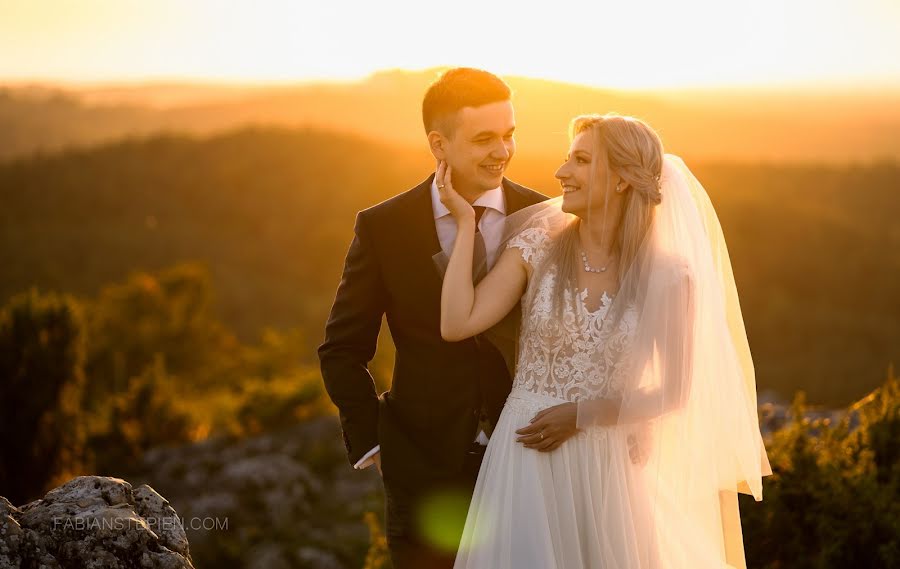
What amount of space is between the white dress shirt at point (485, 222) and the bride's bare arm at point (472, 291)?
224 millimetres

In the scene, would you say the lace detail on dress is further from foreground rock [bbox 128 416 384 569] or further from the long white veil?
foreground rock [bbox 128 416 384 569]

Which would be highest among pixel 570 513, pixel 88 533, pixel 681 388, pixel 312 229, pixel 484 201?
pixel 484 201

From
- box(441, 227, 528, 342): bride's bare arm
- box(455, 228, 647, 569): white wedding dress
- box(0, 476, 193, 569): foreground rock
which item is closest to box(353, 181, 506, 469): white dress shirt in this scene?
box(441, 227, 528, 342): bride's bare arm

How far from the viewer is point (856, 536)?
16.5 ft

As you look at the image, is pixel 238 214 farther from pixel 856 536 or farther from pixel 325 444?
pixel 856 536

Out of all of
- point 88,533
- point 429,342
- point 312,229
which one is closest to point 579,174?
point 429,342

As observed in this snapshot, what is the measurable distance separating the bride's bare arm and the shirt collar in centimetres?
33

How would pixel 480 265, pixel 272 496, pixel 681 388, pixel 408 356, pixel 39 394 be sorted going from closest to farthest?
pixel 681 388 < pixel 480 265 < pixel 408 356 < pixel 272 496 < pixel 39 394

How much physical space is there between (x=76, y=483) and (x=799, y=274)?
45073 mm

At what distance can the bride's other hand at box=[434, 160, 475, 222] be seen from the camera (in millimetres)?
3631

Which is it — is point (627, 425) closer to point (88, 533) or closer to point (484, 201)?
point (484, 201)

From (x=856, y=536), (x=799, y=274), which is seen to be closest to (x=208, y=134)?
(x=799, y=274)

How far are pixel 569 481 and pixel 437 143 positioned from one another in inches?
57.9

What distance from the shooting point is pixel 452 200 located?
3658mm
